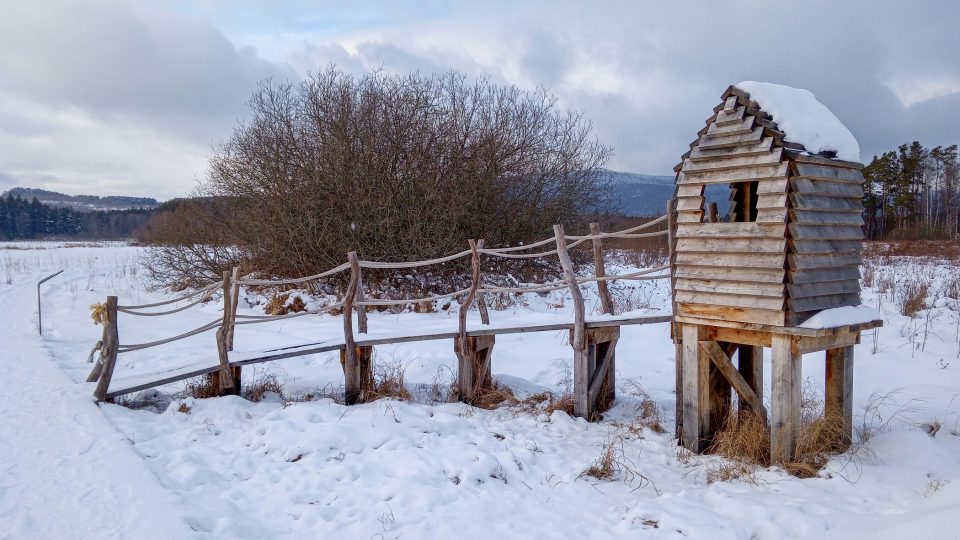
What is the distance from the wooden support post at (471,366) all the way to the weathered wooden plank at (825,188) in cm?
369

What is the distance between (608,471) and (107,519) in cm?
357

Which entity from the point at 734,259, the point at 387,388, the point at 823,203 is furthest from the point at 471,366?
the point at 823,203

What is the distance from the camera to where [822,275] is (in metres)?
5.24

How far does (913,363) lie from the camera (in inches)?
314

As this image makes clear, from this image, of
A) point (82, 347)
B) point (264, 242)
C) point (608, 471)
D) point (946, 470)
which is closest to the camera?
point (946, 470)

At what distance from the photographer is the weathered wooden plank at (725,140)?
5121mm

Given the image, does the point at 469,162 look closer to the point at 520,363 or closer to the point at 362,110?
the point at 362,110

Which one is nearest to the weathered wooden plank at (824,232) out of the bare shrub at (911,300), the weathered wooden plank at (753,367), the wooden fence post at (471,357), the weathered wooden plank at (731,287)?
the weathered wooden plank at (731,287)

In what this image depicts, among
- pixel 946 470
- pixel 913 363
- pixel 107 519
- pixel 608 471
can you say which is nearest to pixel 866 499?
pixel 946 470

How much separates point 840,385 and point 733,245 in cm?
163

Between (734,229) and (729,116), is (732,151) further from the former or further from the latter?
(734,229)

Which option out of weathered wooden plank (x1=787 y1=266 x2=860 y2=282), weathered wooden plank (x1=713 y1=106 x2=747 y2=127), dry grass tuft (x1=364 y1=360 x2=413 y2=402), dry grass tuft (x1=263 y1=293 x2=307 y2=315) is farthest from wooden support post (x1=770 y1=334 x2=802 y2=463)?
dry grass tuft (x1=263 y1=293 x2=307 y2=315)

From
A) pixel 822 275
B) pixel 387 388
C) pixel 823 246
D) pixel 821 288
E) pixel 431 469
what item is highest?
pixel 823 246

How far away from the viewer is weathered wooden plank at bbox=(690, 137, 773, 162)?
5.06 metres
